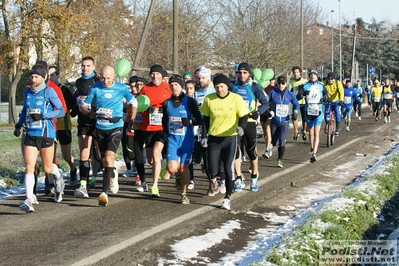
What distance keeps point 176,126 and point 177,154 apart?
0.42 metres

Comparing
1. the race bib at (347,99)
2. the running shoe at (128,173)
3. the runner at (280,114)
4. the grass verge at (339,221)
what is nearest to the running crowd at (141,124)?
the running shoe at (128,173)

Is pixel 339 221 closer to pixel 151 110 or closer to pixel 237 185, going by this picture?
pixel 237 185

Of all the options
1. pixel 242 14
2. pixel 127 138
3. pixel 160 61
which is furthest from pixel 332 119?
pixel 242 14

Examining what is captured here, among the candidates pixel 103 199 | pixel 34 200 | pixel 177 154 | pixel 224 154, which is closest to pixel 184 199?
pixel 177 154

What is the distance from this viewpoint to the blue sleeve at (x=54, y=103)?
380 inches

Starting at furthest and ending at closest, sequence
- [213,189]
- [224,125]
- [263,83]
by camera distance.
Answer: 1. [263,83]
2. [213,189]
3. [224,125]

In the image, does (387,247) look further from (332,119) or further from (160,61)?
(160,61)

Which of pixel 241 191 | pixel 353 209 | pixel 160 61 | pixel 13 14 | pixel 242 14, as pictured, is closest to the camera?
pixel 353 209

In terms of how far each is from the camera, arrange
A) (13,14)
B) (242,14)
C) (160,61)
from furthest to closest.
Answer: (242,14)
(160,61)
(13,14)

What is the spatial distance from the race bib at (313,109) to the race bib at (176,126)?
22.5ft

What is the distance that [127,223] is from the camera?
28.9 ft

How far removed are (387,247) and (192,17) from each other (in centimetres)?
2889

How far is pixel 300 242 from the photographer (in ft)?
25.3

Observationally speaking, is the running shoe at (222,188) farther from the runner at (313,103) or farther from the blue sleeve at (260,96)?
the runner at (313,103)
